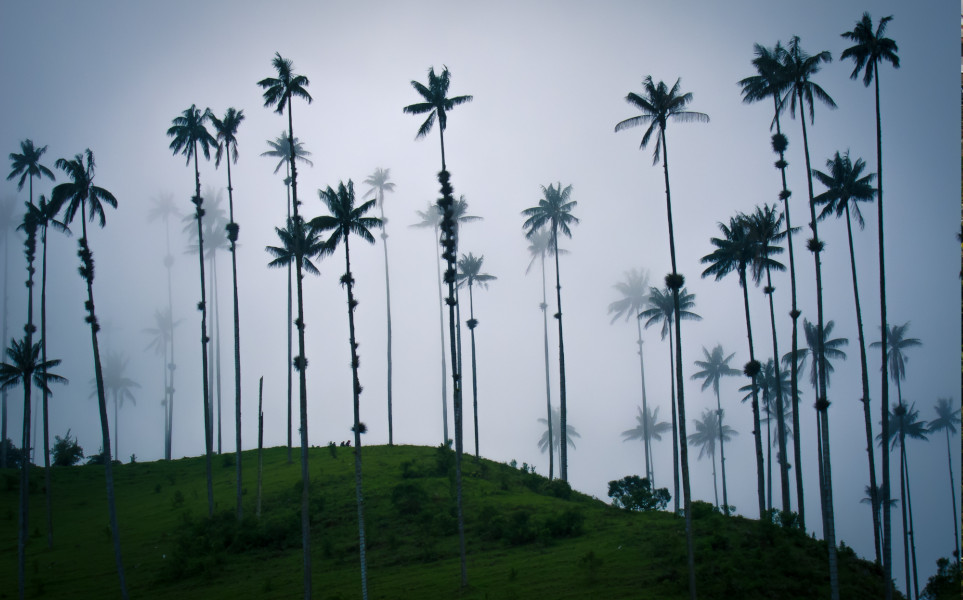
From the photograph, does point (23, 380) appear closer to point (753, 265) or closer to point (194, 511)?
point (194, 511)

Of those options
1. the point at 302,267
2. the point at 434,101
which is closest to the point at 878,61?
the point at 434,101

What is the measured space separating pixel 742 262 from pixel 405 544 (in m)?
30.6

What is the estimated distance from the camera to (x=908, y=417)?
70688 mm

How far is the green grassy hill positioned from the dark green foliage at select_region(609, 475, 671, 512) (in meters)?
1.74

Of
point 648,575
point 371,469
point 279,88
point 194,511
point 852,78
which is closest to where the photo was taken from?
point 648,575

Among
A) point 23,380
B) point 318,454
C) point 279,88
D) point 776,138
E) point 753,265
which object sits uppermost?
point 279,88

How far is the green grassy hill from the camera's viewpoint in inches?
1270

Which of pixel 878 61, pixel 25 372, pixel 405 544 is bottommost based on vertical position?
pixel 405 544

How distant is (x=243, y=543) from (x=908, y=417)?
68.7 m

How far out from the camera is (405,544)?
4125 cm

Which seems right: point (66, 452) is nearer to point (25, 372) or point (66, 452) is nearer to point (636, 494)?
point (25, 372)

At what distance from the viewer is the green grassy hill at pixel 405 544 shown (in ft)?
106

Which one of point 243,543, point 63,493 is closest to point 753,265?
point 243,543

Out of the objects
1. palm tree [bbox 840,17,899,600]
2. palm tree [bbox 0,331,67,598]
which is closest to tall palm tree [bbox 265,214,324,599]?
palm tree [bbox 0,331,67,598]
